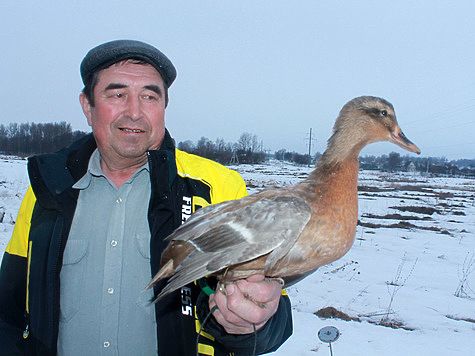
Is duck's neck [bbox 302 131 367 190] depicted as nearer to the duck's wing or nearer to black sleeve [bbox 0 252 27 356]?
the duck's wing

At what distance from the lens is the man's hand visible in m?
2.14

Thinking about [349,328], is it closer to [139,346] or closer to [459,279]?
[139,346]

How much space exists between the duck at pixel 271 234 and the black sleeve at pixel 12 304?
1.17 metres

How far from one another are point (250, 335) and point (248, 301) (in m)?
0.31

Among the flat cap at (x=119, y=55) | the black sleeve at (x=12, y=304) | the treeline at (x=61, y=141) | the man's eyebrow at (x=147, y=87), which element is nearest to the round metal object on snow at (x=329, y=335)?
the black sleeve at (x=12, y=304)

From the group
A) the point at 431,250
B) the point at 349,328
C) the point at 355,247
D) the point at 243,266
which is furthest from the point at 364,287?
the point at 243,266

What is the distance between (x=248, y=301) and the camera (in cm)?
215

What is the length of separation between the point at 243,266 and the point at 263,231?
0.32 metres

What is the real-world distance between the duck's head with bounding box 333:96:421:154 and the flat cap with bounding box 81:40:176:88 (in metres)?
1.53

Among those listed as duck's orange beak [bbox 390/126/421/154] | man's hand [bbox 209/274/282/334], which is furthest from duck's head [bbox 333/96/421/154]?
man's hand [bbox 209/274/282/334]

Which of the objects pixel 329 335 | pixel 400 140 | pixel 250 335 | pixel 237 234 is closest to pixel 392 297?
pixel 329 335

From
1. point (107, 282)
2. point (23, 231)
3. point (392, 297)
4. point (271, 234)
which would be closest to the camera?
point (271, 234)

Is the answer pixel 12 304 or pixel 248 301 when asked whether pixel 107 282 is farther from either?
pixel 248 301

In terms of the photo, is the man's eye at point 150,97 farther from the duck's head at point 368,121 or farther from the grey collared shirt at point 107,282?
the duck's head at point 368,121
